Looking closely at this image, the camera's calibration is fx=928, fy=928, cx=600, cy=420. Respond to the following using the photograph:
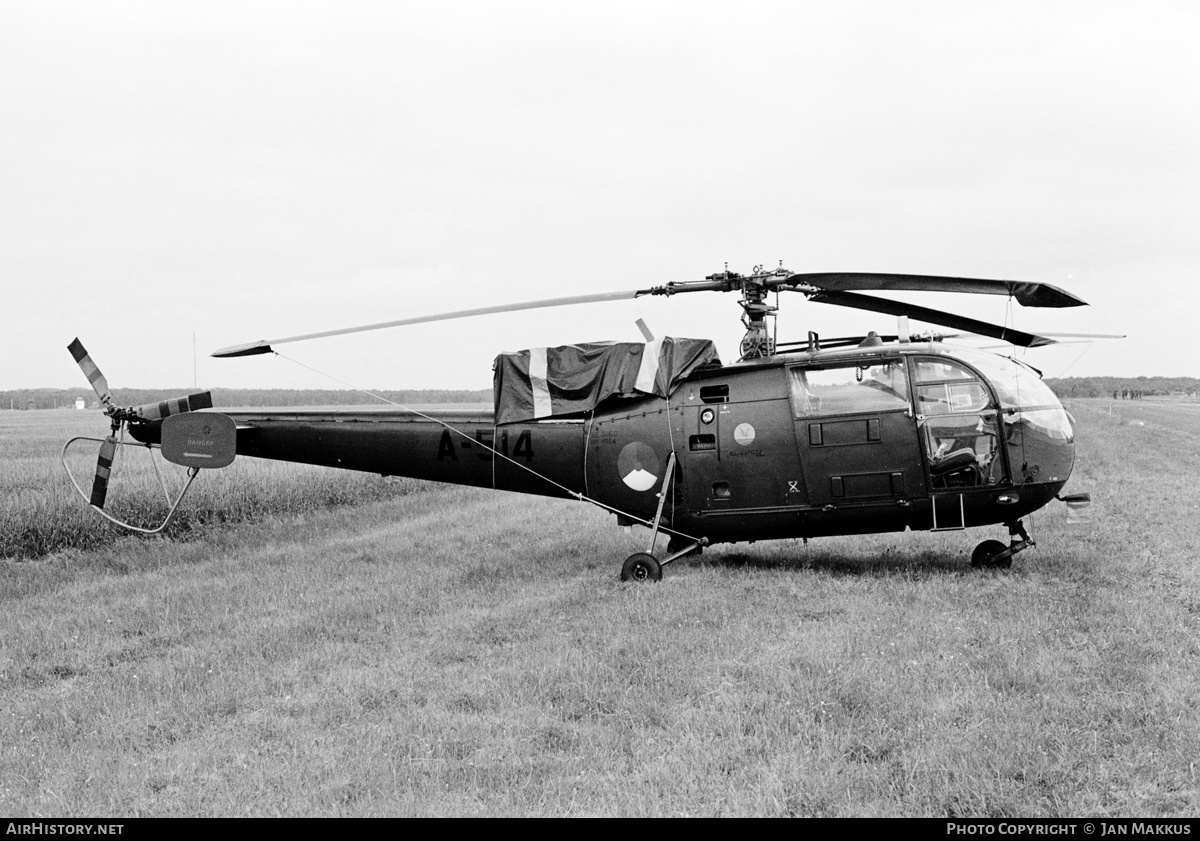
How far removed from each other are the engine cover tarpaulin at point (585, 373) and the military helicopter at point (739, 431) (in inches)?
0.8

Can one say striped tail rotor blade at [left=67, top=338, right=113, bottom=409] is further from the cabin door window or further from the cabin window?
the cabin door window

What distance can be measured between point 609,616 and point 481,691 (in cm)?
243

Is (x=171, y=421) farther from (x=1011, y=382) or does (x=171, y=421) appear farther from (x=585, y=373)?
(x=1011, y=382)

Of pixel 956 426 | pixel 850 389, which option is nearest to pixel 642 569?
pixel 850 389

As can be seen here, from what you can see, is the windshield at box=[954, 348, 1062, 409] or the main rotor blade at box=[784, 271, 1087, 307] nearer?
the main rotor blade at box=[784, 271, 1087, 307]

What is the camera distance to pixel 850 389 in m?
10.9

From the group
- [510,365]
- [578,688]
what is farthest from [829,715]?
[510,365]

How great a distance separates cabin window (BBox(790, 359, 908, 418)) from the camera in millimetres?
10655

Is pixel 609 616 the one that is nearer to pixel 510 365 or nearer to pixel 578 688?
pixel 578 688

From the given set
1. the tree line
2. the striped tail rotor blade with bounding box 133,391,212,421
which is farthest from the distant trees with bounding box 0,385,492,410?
the striped tail rotor blade with bounding box 133,391,212,421

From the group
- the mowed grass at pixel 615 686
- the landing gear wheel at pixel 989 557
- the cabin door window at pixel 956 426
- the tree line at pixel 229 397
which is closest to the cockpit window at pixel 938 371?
the cabin door window at pixel 956 426

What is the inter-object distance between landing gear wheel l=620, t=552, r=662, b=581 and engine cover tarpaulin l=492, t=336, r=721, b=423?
2028 millimetres

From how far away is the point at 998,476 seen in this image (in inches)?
411

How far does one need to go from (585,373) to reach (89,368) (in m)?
6.64
